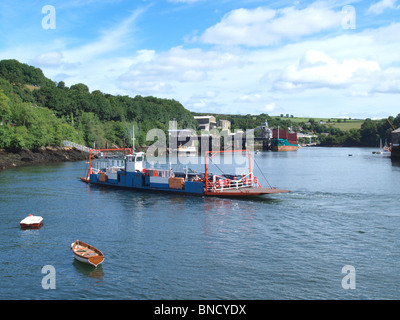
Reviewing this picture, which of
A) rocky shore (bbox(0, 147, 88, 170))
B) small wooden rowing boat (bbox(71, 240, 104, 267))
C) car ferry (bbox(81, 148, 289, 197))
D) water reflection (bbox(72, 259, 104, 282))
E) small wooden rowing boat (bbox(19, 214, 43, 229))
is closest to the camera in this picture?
water reflection (bbox(72, 259, 104, 282))

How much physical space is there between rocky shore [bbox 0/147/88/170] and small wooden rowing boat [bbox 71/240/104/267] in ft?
269

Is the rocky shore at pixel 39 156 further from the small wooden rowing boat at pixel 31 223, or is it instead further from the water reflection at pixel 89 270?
the water reflection at pixel 89 270

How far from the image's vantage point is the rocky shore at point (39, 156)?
11039cm

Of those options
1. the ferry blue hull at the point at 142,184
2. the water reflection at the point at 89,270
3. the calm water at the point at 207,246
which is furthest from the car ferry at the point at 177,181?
the water reflection at the point at 89,270

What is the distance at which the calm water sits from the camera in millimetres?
25609

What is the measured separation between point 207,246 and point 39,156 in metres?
105

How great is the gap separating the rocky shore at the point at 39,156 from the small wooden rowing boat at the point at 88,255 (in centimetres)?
8201

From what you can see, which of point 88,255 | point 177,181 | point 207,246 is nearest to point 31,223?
point 88,255

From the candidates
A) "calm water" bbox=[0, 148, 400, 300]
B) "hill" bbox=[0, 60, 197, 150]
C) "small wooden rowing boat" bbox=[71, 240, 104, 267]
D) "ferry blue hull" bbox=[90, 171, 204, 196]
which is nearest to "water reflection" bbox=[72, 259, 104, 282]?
"calm water" bbox=[0, 148, 400, 300]

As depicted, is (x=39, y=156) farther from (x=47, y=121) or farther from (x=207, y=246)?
(x=207, y=246)

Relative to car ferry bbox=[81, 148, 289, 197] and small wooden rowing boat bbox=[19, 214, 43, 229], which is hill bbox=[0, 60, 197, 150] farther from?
small wooden rowing boat bbox=[19, 214, 43, 229]

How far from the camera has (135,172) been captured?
226ft
